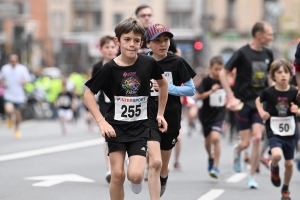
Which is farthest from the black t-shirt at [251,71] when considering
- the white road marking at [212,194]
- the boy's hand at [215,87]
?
the white road marking at [212,194]

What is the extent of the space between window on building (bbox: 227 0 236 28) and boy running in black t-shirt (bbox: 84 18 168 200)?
235ft

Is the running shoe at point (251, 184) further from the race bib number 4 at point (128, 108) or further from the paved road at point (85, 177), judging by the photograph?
the race bib number 4 at point (128, 108)

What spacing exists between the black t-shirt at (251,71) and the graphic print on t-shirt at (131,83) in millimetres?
4165

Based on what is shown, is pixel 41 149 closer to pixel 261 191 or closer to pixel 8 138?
pixel 8 138

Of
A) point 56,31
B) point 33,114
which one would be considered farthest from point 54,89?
point 56,31

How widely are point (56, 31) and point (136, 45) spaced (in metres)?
83.5

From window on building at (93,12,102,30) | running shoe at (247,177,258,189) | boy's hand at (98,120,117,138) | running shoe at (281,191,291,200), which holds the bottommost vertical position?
window on building at (93,12,102,30)

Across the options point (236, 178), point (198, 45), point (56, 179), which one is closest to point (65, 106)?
point (198, 45)

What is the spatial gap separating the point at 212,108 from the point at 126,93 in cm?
555

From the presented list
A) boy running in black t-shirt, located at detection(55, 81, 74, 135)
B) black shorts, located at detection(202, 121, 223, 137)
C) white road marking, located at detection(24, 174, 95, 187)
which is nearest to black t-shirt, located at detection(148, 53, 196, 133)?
white road marking, located at detection(24, 174, 95, 187)

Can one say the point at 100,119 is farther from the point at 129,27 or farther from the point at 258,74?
the point at 258,74

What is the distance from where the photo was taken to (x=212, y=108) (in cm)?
1304

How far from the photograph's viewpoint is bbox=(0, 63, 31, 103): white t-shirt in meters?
21.5

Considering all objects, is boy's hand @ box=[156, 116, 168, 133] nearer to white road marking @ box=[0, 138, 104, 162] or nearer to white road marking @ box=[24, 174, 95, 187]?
white road marking @ box=[24, 174, 95, 187]
